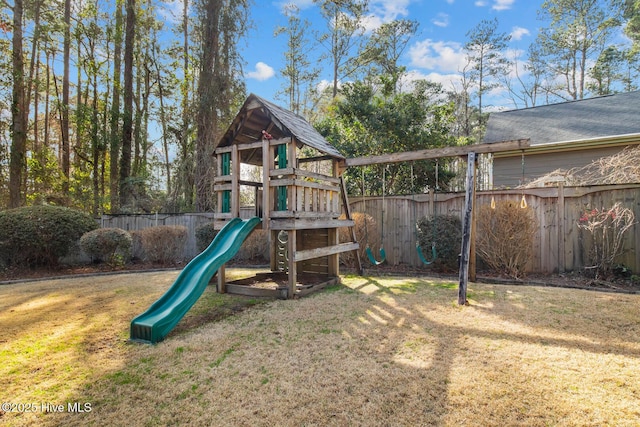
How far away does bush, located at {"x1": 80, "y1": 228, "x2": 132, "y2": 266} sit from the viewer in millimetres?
7750

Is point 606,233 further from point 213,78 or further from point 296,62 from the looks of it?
point 296,62

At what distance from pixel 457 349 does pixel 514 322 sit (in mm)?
A: 1221

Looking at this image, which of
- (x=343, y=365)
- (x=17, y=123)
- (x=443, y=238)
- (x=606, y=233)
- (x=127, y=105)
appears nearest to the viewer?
(x=343, y=365)

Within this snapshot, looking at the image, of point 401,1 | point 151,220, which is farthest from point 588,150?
point 151,220

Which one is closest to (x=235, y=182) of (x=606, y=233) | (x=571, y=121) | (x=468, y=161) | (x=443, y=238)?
(x=468, y=161)

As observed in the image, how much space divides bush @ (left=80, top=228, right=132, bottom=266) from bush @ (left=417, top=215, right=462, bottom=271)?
729 cm

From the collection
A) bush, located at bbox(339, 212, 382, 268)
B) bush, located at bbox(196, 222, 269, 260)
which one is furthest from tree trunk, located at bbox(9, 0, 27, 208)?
bush, located at bbox(339, 212, 382, 268)

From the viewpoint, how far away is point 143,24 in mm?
13977

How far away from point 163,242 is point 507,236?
27.5 feet

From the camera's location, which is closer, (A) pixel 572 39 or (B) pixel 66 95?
(B) pixel 66 95

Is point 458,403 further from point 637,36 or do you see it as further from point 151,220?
point 637,36

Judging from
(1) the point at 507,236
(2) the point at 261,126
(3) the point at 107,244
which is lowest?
(3) the point at 107,244

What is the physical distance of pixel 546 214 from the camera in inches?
259

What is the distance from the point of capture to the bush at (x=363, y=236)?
26.0 ft
